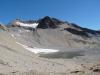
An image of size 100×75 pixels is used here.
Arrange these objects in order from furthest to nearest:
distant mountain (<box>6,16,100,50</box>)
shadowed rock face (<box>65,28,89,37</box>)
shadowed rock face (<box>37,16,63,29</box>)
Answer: shadowed rock face (<box>65,28,89,37</box>) < shadowed rock face (<box>37,16,63,29</box>) < distant mountain (<box>6,16,100,50</box>)

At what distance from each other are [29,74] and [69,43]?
121m

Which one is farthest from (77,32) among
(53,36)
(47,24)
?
(53,36)

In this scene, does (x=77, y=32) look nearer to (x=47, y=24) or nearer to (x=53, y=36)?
(x=47, y=24)

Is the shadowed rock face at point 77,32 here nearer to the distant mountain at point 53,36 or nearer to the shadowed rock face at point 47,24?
the distant mountain at point 53,36

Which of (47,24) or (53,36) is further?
(47,24)

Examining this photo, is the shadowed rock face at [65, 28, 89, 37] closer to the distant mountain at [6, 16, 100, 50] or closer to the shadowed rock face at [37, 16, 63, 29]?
the distant mountain at [6, 16, 100, 50]

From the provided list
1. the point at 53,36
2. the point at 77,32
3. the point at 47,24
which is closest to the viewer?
the point at 53,36

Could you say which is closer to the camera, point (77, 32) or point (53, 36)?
point (53, 36)

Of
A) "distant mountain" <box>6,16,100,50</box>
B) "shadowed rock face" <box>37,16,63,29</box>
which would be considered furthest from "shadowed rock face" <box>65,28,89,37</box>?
"shadowed rock face" <box>37,16,63,29</box>

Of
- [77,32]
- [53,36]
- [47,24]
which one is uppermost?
[47,24]

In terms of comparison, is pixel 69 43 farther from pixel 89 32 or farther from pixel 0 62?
pixel 0 62

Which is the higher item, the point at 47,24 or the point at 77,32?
the point at 47,24

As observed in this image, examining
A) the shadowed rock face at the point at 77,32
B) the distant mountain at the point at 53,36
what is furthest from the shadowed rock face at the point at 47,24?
the shadowed rock face at the point at 77,32

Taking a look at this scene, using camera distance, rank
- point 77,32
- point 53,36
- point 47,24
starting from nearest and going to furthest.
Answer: point 53,36, point 47,24, point 77,32
